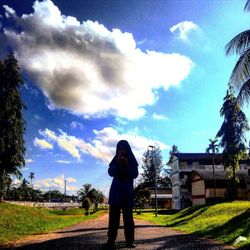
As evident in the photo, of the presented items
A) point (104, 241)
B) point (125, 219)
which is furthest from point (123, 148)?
point (104, 241)

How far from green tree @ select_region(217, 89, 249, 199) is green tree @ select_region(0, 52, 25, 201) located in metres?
25.4

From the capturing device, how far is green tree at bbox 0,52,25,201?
130ft

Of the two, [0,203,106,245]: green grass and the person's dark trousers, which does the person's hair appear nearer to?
the person's dark trousers

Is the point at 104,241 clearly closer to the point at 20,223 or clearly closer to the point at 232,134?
the point at 20,223

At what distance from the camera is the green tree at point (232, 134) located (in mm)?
49594

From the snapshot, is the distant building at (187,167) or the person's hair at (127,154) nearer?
the person's hair at (127,154)

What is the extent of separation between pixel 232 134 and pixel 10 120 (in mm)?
27301

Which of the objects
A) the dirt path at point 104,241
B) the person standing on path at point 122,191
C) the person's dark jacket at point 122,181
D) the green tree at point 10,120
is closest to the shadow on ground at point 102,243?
the dirt path at point 104,241

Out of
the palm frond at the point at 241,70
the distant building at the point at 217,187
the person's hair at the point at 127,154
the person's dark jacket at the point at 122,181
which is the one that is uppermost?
the palm frond at the point at 241,70

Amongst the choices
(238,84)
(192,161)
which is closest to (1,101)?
(238,84)

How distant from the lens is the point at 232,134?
4988 centimetres

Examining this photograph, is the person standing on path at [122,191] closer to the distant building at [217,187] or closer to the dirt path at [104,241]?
the dirt path at [104,241]

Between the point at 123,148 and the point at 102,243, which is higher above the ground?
the point at 123,148

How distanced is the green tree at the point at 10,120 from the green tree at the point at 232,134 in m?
25.4
